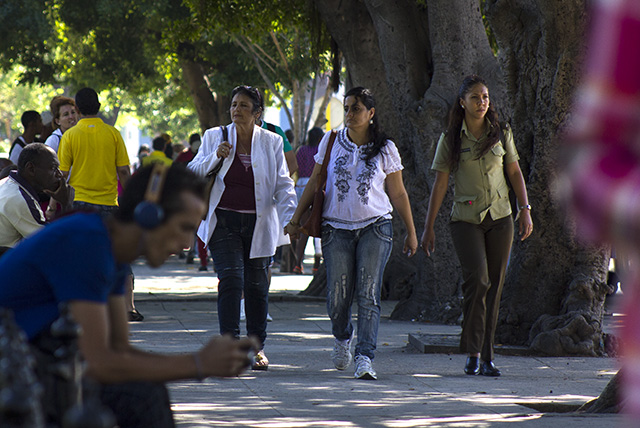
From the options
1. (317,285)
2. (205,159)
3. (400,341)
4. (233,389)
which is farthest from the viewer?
(317,285)

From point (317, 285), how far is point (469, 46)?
13.0 ft

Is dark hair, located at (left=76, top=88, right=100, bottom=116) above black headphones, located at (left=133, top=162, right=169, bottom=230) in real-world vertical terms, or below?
above

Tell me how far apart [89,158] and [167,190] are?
6.42 m

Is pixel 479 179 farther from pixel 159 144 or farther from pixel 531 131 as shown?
pixel 159 144

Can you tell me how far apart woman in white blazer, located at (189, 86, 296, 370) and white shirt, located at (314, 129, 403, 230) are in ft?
1.32

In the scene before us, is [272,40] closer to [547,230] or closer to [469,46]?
[469,46]

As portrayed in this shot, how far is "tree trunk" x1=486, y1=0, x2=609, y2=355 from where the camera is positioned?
27.2ft

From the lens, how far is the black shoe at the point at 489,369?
292 inches

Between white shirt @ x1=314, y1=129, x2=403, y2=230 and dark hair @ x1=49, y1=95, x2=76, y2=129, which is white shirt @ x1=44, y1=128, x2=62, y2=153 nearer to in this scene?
dark hair @ x1=49, y1=95, x2=76, y2=129

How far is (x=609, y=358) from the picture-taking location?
8336mm

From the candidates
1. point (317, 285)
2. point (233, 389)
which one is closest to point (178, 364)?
point (233, 389)

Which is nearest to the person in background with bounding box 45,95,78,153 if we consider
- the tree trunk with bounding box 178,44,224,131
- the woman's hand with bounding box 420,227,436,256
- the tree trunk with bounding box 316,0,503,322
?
the tree trunk with bounding box 316,0,503,322

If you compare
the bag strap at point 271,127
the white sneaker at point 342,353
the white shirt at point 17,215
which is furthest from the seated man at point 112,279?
the bag strap at point 271,127

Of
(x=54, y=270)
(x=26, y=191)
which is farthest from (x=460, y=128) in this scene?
(x=54, y=270)
